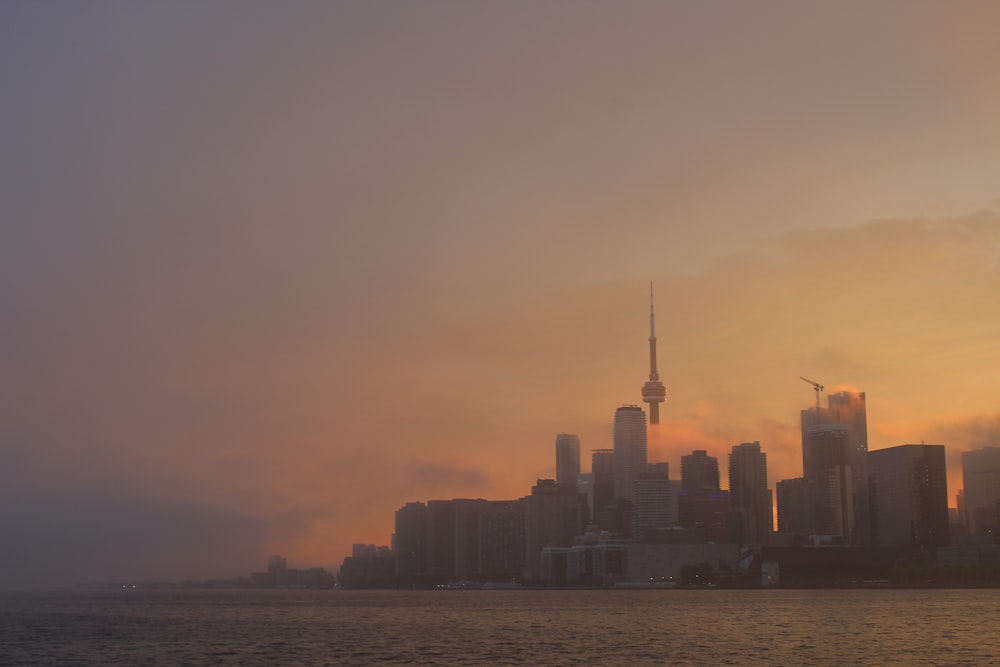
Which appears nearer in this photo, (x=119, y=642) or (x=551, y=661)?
(x=551, y=661)

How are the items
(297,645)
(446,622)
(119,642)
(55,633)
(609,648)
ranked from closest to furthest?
(609,648), (297,645), (119,642), (55,633), (446,622)

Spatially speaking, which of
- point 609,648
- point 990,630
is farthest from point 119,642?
point 990,630

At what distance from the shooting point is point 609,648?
115562 millimetres

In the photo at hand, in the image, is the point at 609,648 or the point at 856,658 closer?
the point at 856,658

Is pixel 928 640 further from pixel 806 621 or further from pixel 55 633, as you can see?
pixel 55 633

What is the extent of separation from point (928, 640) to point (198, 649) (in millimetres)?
80962

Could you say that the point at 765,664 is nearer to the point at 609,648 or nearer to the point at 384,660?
the point at 609,648

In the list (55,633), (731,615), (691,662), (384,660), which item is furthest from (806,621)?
(55,633)

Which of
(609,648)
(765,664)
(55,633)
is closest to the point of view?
(765,664)

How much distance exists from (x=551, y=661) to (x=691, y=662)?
1282cm

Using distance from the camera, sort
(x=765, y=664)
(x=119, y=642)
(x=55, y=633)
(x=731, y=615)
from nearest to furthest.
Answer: (x=765, y=664), (x=119, y=642), (x=55, y=633), (x=731, y=615)

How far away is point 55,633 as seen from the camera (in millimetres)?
155875

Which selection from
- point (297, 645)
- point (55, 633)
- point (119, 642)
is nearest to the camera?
point (297, 645)

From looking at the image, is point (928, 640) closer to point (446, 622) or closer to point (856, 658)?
point (856, 658)
